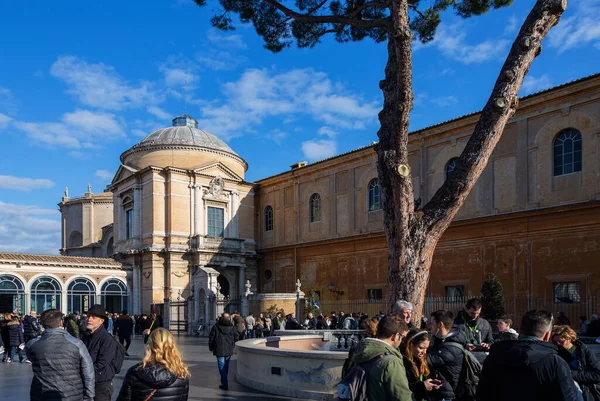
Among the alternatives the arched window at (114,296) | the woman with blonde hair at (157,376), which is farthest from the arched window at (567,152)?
the arched window at (114,296)

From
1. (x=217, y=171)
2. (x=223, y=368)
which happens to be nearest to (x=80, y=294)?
(x=217, y=171)

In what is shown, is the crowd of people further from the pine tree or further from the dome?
the dome

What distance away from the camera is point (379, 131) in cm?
1038

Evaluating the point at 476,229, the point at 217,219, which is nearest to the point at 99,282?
the point at 217,219

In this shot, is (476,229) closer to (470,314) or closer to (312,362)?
(312,362)

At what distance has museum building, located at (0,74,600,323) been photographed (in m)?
23.2

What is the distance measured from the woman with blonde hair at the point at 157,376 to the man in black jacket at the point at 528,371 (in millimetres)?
2082

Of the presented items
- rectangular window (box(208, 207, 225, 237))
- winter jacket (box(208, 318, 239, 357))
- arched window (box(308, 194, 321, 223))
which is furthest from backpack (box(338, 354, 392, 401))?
rectangular window (box(208, 207, 225, 237))

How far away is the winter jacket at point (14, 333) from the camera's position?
16505mm

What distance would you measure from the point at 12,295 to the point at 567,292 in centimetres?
2642

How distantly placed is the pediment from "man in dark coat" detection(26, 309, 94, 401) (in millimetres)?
31593

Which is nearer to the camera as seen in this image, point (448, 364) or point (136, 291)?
point (448, 364)

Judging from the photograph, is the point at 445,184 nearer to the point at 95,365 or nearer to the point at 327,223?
the point at 95,365

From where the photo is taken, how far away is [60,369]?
209 inches
